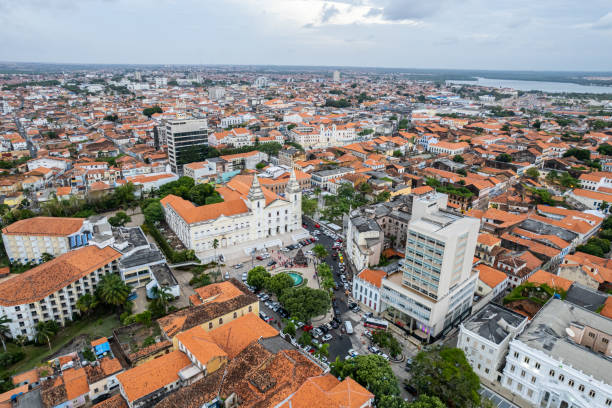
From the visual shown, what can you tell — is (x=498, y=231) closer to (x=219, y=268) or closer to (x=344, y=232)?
(x=344, y=232)

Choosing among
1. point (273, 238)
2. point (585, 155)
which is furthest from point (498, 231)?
point (585, 155)

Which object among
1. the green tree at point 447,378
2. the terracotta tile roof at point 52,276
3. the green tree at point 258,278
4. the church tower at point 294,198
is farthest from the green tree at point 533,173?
the terracotta tile roof at point 52,276

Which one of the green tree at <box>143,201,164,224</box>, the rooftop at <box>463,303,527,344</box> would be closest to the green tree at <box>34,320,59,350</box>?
the green tree at <box>143,201,164,224</box>

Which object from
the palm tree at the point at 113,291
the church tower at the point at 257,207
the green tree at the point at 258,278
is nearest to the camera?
the palm tree at the point at 113,291

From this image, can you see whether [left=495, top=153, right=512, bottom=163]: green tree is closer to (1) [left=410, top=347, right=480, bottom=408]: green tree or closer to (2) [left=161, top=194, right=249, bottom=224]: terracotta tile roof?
(2) [left=161, top=194, right=249, bottom=224]: terracotta tile roof

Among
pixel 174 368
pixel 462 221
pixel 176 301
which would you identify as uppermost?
pixel 462 221

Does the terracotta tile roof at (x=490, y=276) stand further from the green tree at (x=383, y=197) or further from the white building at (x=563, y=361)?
the green tree at (x=383, y=197)
